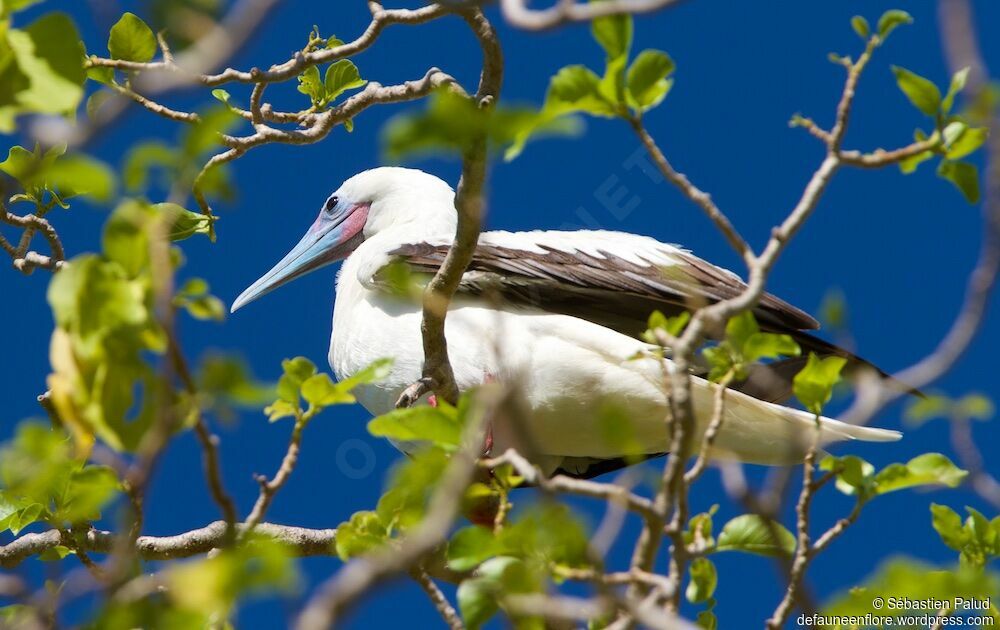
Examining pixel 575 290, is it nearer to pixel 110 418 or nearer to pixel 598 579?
pixel 598 579

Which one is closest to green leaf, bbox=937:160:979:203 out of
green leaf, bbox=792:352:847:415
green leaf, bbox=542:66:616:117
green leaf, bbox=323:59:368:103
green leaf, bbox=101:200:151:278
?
green leaf, bbox=792:352:847:415

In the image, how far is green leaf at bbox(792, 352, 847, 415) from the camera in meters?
2.86

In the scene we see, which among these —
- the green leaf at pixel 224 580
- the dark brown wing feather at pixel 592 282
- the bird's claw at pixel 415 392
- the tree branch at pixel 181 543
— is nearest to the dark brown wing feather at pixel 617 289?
the dark brown wing feather at pixel 592 282

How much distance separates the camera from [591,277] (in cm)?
493

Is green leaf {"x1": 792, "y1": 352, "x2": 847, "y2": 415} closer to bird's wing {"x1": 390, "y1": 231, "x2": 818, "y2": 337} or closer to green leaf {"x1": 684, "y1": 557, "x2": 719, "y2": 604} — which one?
green leaf {"x1": 684, "y1": 557, "x2": 719, "y2": 604}

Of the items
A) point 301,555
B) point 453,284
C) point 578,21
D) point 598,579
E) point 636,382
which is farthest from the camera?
point 636,382

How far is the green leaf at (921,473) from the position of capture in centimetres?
286

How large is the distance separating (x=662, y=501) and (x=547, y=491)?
8.8 inches

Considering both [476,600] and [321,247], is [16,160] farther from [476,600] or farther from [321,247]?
[321,247]

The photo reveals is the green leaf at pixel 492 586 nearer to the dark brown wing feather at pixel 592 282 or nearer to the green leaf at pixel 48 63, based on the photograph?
the green leaf at pixel 48 63

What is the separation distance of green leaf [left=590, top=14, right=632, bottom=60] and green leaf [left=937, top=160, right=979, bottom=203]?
78 centimetres

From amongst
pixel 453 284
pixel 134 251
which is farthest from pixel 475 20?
pixel 134 251

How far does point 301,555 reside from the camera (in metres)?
4.49

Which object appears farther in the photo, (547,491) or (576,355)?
(576,355)
